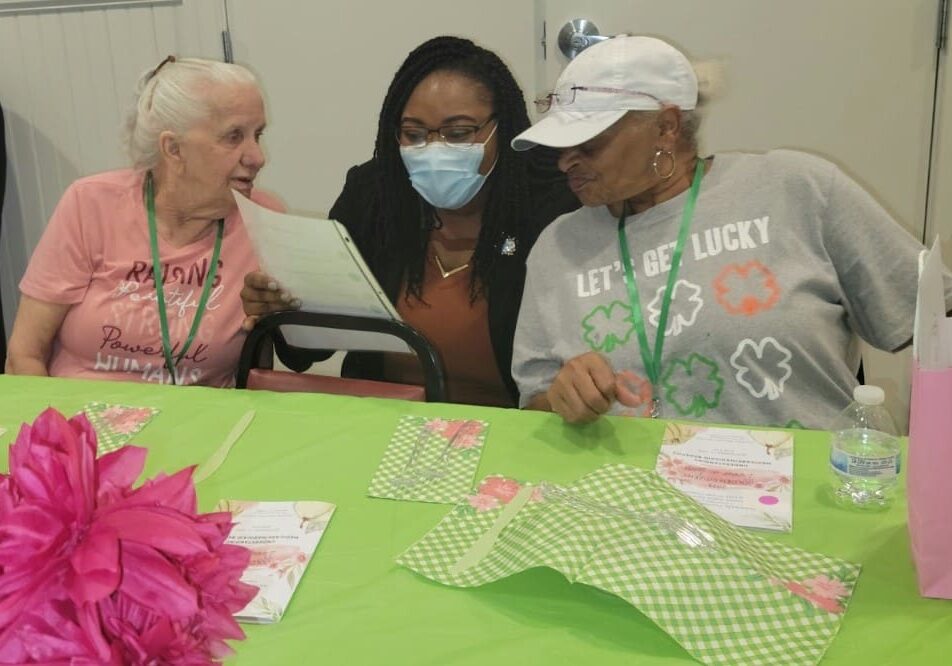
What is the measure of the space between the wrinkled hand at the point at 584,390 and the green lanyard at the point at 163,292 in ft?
2.71

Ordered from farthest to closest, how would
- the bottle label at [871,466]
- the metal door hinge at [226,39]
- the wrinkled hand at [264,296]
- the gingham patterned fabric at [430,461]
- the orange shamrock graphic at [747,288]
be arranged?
1. the metal door hinge at [226,39]
2. the wrinkled hand at [264,296]
3. the orange shamrock graphic at [747,288]
4. the gingham patterned fabric at [430,461]
5. the bottle label at [871,466]

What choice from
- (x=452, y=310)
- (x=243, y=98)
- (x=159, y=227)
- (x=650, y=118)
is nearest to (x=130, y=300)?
(x=159, y=227)

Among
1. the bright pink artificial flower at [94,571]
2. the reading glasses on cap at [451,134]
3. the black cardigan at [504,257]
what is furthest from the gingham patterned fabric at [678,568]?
the reading glasses on cap at [451,134]

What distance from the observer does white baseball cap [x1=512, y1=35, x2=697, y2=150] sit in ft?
5.11

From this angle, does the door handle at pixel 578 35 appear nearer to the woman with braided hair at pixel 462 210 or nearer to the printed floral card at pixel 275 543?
the woman with braided hair at pixel 462 210

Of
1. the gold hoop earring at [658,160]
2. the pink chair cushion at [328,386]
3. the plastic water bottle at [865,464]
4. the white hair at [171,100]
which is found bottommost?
the pink chair cushion at [328,386]

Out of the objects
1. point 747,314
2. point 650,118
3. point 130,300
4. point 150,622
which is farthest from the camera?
point 130,300

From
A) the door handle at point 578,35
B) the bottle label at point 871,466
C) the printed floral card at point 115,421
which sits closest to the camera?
the bottle label at point 871,466

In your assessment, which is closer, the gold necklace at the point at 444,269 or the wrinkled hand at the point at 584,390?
the wrinkled hand at the point at 584,390

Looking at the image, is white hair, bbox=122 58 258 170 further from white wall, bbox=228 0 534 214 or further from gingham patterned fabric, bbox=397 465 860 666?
gingham patterned fabric, bbox=397 465 860 666

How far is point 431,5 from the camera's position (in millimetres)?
2584

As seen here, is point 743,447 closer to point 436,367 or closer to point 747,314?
point 747,314

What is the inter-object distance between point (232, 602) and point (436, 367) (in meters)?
0.99

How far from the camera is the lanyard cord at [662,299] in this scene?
1512 millimetres
